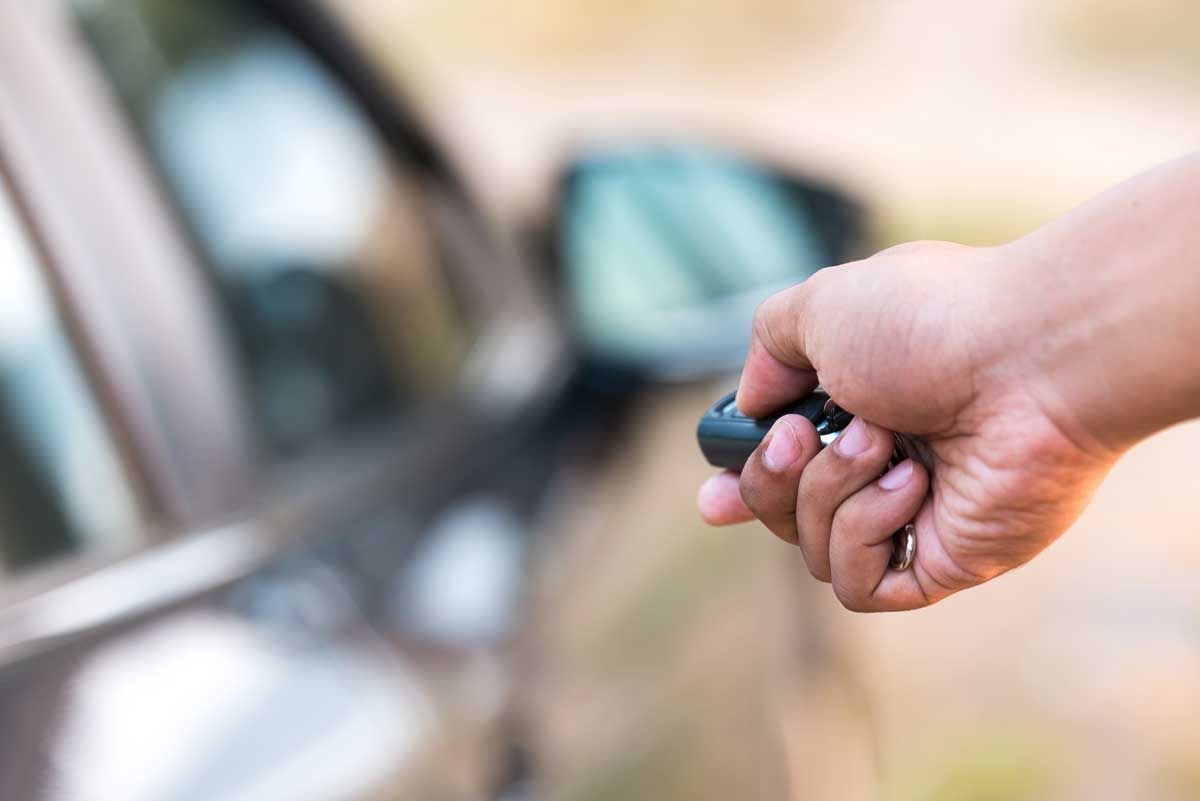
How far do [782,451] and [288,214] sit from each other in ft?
4.29

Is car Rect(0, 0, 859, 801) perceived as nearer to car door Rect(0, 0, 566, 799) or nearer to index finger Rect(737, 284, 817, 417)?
car door Rect(0, 0, 566, 799)

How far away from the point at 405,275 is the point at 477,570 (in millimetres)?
749

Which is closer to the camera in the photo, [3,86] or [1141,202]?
[1141,202]

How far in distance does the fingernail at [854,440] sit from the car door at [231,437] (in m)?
0.76

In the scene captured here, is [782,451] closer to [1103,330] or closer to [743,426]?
[743,426]

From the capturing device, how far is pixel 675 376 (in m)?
2.68

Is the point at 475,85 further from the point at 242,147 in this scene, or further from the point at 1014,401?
the point at 1014,401

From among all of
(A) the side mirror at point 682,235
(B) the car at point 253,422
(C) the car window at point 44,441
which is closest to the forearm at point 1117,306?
(B) the car at point 253,422

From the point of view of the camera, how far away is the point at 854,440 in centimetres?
117

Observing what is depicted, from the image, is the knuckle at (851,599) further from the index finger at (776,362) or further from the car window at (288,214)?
the car window at (288,214)

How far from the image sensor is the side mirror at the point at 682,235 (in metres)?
2.91

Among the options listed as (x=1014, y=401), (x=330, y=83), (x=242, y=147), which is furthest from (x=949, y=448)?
(x=330, y=83)

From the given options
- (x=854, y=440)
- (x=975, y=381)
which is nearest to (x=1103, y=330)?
(x=975, y=381)

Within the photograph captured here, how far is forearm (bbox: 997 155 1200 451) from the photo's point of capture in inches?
37.7
